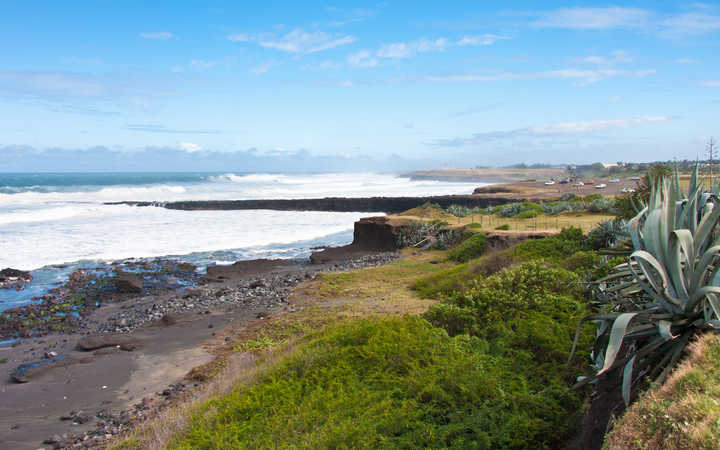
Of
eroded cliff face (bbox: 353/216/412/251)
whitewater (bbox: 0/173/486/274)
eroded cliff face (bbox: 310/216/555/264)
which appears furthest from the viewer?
eroded cliff face (bbox: 353/216/412/251)

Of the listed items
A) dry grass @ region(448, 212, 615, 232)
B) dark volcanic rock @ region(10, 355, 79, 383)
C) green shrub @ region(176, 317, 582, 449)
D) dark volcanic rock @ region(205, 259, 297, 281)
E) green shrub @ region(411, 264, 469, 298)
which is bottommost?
dark volcanic rock @ region(10, 355, 79, 383)

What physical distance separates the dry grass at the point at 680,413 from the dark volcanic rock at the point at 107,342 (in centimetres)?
999

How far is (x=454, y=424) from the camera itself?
12.8 ft

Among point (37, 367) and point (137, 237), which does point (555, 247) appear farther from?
point (137, 237)

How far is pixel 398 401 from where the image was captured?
4410 millimetres

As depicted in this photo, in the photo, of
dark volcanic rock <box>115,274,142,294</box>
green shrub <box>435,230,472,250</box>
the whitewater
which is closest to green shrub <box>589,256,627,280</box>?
green shrub <box>435,230,472,250</box>

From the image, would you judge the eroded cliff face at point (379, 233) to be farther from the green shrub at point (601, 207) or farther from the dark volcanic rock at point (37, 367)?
the dark volcanic rock at point (37, 367)

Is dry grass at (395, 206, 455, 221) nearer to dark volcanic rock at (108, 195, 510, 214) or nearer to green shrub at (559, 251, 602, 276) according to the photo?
green shrub at (559, 251, 602, 276)

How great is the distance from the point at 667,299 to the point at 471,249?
42.7 ft

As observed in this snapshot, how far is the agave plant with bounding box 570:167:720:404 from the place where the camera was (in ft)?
10.5

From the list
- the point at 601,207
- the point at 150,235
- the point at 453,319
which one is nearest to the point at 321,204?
the point at 150,235

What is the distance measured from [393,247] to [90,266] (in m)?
13.6

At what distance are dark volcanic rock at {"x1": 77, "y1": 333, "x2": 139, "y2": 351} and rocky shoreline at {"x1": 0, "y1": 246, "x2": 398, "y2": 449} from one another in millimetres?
22

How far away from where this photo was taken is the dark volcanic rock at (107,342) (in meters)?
10.2
